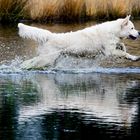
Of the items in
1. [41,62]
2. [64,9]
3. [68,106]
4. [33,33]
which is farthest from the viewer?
[64,9]

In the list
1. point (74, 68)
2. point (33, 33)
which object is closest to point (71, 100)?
point (33, 33)

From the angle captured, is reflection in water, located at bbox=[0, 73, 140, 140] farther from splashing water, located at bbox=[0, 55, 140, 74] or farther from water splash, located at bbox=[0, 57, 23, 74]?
splashing water, located at bbox=[0, 55, 140, 74]

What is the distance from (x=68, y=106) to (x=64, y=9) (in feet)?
50.7

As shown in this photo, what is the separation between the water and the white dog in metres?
0.29

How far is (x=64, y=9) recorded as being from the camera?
23859 millimetres

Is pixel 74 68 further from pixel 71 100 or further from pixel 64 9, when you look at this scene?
pixel 64 9

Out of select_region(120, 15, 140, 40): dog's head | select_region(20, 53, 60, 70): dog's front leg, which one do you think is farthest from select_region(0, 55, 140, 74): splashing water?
select_region(120, 15, 140, 40): dog's head

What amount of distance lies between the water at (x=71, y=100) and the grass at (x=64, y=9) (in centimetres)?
810

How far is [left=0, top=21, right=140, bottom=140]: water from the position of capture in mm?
7156

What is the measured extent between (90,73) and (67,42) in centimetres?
81

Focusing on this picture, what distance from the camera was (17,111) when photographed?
322 inches

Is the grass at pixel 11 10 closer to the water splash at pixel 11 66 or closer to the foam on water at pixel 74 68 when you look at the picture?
the water splash at pixel 11 66

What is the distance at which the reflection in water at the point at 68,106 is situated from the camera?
7.12m

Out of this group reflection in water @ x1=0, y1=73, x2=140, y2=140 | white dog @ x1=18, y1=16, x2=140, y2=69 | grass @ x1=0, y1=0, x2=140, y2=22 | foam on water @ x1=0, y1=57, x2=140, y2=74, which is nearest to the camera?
reflection in water @ x1=0, y1=73, x2=140, y2=140
